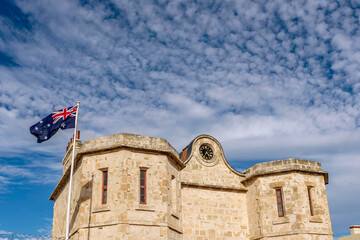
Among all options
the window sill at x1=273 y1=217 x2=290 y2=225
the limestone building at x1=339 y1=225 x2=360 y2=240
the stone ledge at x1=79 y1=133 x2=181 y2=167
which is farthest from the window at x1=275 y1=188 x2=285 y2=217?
the limestone building at x1=339 y1=225 x2=360 y2=240

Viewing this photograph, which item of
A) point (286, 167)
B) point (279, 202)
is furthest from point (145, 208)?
point (286, 167)

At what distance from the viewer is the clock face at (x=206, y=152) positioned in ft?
83.3

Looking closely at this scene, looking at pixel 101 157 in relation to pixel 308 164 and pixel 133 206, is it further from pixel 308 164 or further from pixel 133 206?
pixel 308 164

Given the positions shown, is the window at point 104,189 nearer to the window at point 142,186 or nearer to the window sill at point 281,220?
the window at point 142,186

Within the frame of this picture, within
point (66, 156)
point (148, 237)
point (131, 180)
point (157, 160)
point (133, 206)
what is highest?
point (66, 156)

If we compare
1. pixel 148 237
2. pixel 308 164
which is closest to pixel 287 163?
pixel 308 164

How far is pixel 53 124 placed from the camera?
1816 cm

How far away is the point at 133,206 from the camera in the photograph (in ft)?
60.1

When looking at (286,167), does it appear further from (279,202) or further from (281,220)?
(281,220)

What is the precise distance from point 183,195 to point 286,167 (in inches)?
264

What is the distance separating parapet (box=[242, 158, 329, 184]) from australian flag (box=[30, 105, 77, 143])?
40.8 feet

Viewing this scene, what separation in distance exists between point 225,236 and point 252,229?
1845mm

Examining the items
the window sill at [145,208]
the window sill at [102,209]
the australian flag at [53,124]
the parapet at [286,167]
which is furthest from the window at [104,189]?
the parapet at [286,167]

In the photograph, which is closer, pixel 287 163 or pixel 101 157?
pixel 101 157
